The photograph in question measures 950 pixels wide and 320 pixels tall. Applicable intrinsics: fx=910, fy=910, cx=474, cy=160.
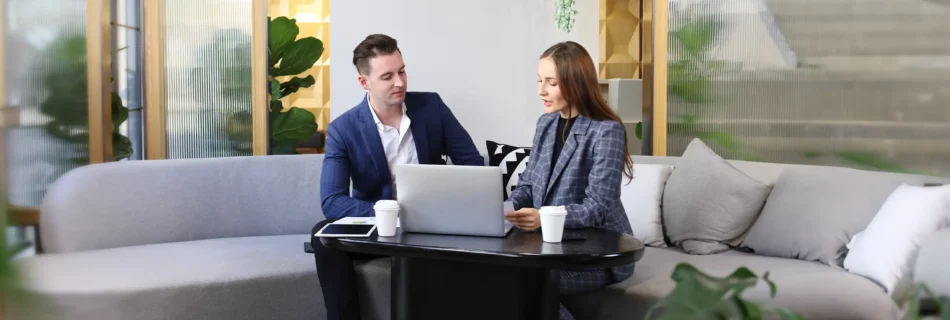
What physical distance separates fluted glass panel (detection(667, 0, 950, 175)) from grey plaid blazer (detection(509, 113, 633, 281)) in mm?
666

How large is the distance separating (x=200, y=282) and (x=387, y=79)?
3.13 feet

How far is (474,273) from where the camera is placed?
2527 millimetres

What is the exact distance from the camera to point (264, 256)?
3.24m

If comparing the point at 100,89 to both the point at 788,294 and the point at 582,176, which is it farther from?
the point at 788,294

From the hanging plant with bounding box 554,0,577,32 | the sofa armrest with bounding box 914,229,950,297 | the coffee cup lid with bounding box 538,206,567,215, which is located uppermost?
the hanging plant with bounding box 554,0,577,32

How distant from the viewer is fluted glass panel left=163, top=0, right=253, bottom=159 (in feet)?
13.9

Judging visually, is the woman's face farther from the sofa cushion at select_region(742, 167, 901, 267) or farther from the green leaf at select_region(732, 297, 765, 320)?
the green leaf at select_region(732, 297, 765, 320)

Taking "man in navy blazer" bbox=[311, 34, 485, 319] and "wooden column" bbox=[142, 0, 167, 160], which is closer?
"man in navy blazer" bbox=[311, 34, 485, 319]

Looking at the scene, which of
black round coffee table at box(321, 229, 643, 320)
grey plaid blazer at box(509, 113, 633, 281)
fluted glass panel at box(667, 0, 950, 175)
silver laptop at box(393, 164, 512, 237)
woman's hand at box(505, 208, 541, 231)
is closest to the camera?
fluted glass panel at box(667, 0, 950, 175)

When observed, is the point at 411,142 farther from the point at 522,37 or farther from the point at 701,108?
the point at 701,108

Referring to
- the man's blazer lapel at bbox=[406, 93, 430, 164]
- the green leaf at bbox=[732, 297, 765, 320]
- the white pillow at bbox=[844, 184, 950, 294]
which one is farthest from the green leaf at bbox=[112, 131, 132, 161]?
the green leaf at bbox=[732, 297, 765, 320]

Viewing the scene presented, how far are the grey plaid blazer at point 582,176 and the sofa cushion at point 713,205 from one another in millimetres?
607

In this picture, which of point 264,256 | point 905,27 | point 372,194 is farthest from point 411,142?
point 905,27

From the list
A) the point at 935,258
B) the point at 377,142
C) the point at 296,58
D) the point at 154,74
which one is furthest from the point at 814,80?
the point at 296,58
